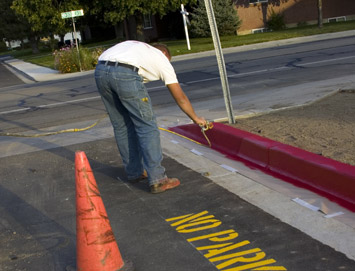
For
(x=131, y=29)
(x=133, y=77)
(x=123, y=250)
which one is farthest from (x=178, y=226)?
(x=131, y=29)

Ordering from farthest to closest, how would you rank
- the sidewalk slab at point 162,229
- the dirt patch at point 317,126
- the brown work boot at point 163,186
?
1. the dirt patch at point 317,126
2. the brown work boot at point 163,186
3. the sidewalk slab at point 162,229

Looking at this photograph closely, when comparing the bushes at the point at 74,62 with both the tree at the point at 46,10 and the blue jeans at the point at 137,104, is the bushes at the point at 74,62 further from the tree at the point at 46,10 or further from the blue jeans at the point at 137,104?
the blue jeans at the point at 137,104

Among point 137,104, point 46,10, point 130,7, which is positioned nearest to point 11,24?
point 46,10

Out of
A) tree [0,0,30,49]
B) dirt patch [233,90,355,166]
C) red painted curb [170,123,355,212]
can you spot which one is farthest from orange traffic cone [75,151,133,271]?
tree [0,0,30,49]

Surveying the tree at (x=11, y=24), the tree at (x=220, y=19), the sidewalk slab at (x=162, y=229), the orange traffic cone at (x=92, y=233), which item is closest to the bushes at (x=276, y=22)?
the tree at (x=220, y=19)

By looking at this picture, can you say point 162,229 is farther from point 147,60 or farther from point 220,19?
point 220,19

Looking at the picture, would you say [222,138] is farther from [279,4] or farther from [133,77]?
[279,4]

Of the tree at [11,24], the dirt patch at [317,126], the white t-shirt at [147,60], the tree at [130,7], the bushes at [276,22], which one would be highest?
the tree at [11,24]

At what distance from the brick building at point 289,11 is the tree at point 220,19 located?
1.78 m

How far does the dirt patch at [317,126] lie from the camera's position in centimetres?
617

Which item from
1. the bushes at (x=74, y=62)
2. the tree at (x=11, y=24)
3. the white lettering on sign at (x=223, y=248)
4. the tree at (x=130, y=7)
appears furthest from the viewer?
the tree at (x=11, y=24)

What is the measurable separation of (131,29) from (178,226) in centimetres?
3521

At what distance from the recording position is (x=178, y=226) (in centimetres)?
477

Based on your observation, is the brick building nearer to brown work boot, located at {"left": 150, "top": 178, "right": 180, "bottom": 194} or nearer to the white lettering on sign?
brown work boot, located at {"left": 150, "top": 178, "right": 180, "bottom": 194}
